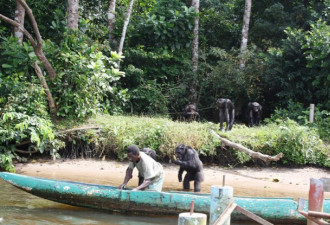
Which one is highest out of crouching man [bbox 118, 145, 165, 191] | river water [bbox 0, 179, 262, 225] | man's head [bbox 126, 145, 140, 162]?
man's head [bbox 126, 145, 140, 162]

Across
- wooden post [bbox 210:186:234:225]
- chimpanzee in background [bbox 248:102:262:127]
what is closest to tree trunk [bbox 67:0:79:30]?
chimpanzee in background [bbox 248:102:262:127]

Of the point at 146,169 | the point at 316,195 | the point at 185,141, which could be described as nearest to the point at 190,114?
the point at 185,141

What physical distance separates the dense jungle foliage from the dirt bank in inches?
14.3

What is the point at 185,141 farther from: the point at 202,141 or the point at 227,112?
the point at 227,112

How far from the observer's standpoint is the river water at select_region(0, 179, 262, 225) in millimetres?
8211

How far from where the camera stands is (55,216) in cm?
850

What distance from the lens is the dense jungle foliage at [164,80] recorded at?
13.1 m

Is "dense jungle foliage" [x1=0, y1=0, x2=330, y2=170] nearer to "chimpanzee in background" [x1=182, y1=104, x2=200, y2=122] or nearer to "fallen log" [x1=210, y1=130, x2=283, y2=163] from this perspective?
"fallen log" [x1=210, y1=130, x2=283, y2=163]

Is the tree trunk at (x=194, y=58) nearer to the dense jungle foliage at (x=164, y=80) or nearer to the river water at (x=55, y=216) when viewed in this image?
the dense jungle foliage at (x=164, y=80)

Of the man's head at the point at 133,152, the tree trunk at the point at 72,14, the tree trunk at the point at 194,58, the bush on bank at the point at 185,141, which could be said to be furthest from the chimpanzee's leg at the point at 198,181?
the tree trunk at the point at 194,58

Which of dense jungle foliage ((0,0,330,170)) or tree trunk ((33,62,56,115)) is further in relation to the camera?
tree trunk ((33,62,56,115))

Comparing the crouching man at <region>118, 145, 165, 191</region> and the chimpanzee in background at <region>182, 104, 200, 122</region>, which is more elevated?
the chimpanzee in background at <region>182, 104, 200, 122</region>

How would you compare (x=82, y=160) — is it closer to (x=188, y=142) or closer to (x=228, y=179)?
(x=188, y=142)

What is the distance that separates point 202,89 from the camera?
20.4 m
